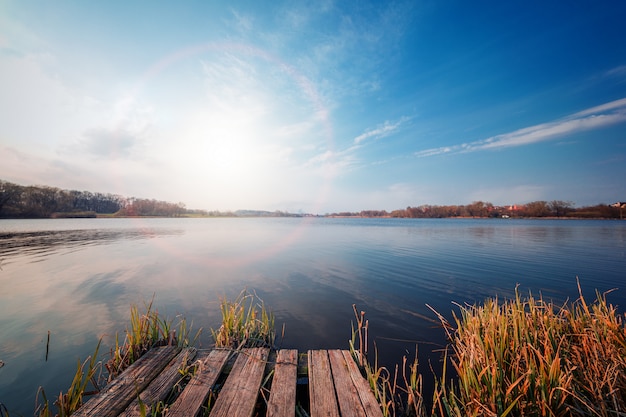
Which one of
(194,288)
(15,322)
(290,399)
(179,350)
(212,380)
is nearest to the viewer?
(290,399)

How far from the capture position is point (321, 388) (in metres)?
3.66

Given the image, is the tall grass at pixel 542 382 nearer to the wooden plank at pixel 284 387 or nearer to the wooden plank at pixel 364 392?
the wooden plank at pixel 364 392

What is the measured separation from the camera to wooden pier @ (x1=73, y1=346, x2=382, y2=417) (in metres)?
3.14

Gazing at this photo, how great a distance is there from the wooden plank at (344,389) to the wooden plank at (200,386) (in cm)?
202

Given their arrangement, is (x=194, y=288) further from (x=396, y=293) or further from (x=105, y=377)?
(x=396, y=293)

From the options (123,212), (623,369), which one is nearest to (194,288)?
(623,369)

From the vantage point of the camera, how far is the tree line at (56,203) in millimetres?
78812

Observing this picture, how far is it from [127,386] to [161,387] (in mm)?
536

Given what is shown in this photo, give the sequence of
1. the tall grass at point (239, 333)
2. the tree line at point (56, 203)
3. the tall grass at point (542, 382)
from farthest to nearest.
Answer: the tree line at point (56, 203)
the tall grass at point (239, 333)
the tall grass at point (542, 382)

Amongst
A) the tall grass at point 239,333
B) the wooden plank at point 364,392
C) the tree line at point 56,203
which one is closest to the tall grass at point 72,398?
the tall grass at point 239,333

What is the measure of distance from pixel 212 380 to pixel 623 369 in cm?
654

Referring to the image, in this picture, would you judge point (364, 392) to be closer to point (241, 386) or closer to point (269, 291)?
point (241, 386)

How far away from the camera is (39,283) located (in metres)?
12.2

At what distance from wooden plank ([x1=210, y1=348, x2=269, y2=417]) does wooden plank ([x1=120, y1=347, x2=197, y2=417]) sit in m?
0.88
